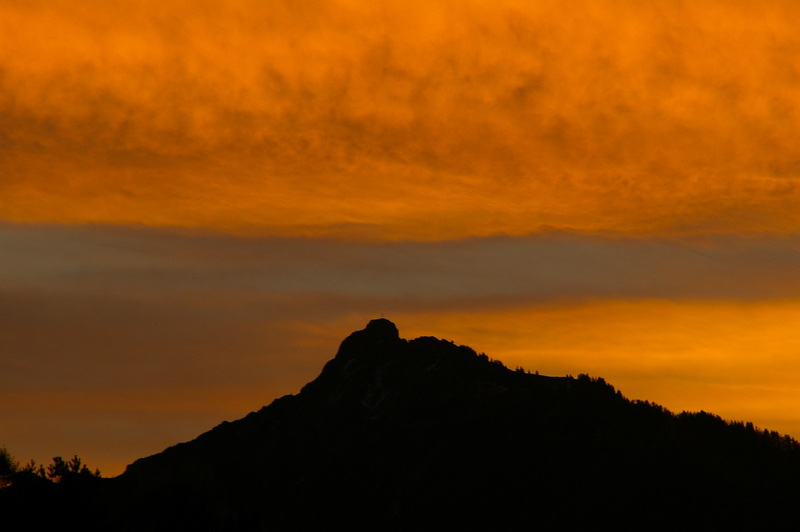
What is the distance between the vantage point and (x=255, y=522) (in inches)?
4751

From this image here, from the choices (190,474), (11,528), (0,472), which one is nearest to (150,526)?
(190,474)

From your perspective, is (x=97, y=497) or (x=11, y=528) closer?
(x=11, y=528)

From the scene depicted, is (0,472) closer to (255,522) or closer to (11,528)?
(11,528)

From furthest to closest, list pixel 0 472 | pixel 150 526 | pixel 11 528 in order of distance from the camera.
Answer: pixel 0 472
pixel 150 526
pixel 11 528

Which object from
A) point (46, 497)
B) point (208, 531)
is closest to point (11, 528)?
point (46, 497)

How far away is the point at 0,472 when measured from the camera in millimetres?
133500

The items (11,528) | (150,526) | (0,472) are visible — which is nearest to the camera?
(11,528)

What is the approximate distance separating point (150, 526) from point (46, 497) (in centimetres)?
1367

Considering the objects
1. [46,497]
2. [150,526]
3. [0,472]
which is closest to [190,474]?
[150,526]

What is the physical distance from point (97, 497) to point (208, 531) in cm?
1998

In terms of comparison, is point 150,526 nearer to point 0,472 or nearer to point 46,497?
point 46,497

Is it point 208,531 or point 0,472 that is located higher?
point 0,472

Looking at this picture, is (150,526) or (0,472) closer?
(150,526)

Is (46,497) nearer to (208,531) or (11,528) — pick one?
(11,528)
